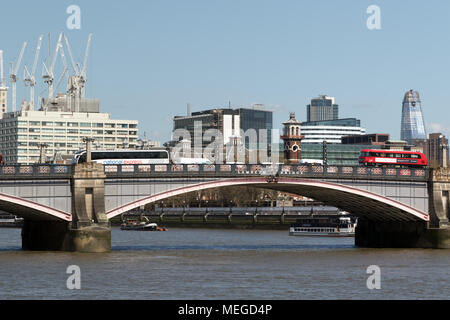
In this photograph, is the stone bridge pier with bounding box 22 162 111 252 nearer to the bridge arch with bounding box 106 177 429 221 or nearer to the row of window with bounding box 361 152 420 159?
the bridge arch with bounding box 106 177 429 221

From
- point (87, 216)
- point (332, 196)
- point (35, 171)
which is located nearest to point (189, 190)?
point (87, 216)

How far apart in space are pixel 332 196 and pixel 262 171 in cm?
846

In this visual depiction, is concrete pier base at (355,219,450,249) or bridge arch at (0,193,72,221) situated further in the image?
concrete pier base at (355,219,450,249)

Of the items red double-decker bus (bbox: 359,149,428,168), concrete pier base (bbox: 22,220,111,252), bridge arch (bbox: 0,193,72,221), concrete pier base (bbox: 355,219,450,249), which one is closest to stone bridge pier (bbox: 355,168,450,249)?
concrete pier base (bbox: 355,219,450,249)

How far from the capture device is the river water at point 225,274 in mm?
43625

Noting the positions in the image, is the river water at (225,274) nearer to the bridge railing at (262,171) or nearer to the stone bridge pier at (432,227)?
the stone bridge pier at (432,227)

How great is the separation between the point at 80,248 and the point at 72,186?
4079 millimetres

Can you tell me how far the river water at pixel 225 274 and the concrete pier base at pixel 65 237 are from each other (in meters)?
0.95

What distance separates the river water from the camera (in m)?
43.6

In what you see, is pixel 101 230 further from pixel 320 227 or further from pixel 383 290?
pixel 320 227

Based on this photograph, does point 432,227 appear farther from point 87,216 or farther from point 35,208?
point 35,208

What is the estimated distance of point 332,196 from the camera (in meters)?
74.6

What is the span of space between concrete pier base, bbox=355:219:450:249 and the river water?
5.75ft
